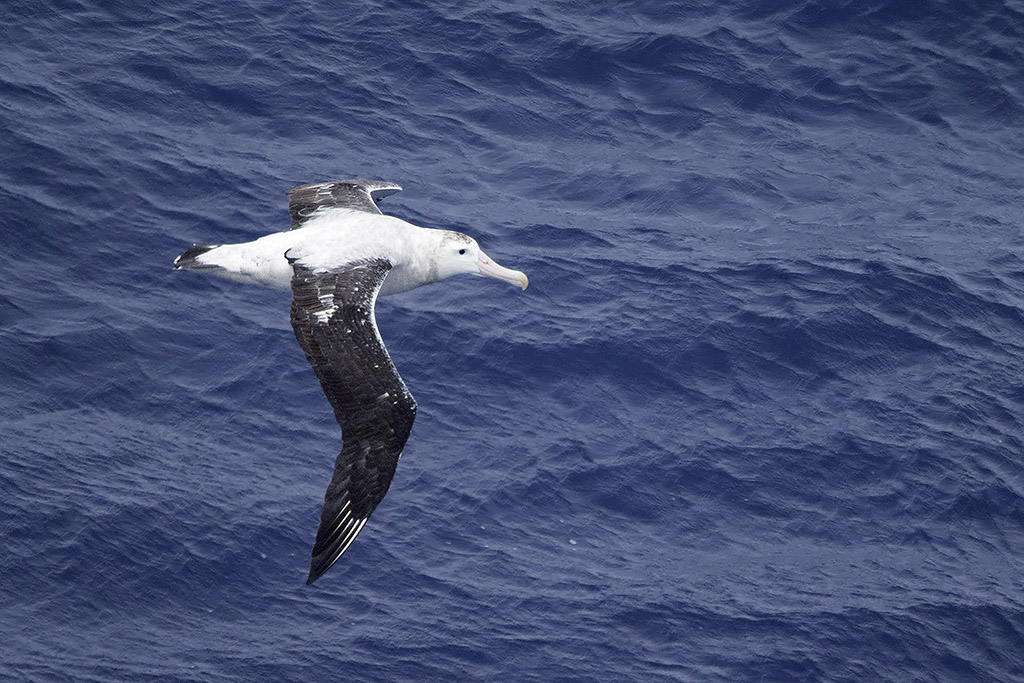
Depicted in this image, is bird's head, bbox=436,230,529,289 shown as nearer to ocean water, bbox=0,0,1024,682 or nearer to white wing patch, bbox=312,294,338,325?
white wing patch, bbox=312,294,338,325

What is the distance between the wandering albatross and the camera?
12148mm

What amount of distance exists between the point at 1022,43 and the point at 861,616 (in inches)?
483

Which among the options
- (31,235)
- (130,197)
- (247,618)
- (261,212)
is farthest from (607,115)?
(247,618)

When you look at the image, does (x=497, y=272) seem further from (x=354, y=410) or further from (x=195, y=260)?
(x=354, y=410)

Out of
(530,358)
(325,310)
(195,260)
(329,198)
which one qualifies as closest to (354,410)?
(325,310)

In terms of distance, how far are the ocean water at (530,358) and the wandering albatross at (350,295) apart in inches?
140

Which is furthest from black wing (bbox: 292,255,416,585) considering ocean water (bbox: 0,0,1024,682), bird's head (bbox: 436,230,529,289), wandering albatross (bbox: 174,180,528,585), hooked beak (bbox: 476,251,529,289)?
ocean water (bbox: 0,0,1024,682)

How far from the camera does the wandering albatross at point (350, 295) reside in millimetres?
12148

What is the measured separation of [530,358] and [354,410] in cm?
652

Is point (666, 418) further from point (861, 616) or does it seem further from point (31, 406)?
point (31, 406)

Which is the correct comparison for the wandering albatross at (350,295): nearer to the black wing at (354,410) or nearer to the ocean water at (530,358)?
the black wing at (354,410)

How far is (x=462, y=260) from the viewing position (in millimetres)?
14648

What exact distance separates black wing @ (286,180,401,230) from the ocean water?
10.2 feet

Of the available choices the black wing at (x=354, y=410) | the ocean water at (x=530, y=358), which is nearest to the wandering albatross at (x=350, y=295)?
the black wing at (x=354, y=410)
